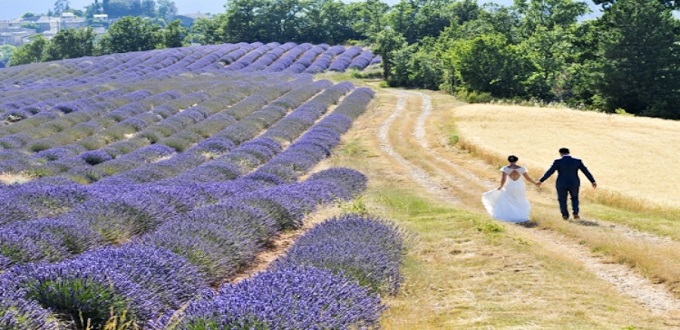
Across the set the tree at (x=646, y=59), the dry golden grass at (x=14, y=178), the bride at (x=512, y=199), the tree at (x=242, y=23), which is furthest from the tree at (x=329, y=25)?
the bride at (x=512, y=199)

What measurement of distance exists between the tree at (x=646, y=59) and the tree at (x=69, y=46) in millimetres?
57798

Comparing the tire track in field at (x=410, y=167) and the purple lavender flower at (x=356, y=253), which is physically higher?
the purple lavender flower at (x=356, y=253)

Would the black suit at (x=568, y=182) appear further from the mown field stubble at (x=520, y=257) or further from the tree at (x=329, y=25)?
the tree at (x=329, y=25)

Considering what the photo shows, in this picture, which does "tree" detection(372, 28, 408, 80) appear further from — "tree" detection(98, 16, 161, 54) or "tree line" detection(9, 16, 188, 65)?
"tree" detection(98, 16, 161, 54)

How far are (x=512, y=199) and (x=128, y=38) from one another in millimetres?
68141

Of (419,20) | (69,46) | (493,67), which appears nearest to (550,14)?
(419,20)

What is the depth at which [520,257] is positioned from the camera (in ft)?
27.7

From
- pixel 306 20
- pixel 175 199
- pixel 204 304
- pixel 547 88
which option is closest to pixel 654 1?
pixel 547 88

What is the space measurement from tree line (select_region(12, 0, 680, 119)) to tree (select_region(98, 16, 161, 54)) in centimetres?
11

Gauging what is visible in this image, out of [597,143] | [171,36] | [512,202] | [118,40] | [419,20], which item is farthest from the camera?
[171,36]

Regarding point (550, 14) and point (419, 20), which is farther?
point (419, 20)

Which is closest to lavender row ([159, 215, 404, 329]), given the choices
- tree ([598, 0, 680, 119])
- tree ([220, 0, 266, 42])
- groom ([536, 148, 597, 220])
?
groom ([536, 148, 597, 220])

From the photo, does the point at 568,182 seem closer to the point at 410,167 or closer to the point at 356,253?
the point at 356,253

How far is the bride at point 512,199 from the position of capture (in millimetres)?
12133
